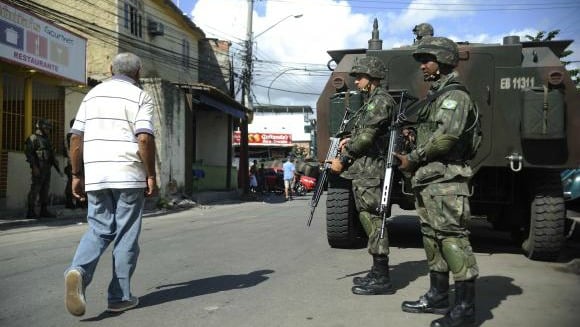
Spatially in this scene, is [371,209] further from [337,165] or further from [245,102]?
[245,102]

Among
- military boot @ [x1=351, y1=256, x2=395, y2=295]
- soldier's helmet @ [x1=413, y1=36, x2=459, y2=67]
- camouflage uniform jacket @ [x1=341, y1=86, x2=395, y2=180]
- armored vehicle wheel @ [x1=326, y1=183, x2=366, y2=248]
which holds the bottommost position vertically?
military boot @ [x1=351, y1=256, x2=395, y2=295]

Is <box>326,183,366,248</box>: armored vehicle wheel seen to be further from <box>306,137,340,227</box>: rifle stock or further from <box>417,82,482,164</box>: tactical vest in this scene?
<box>417,82,482,164</box>: tactical vest

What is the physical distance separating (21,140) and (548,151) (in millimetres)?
10443

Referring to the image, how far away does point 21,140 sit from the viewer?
39.4 feet

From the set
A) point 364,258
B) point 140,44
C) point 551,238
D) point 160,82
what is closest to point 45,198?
point 160,82

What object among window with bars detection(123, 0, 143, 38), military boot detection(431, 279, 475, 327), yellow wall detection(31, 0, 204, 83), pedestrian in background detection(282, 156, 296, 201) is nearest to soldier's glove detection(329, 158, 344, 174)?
military boot detection(431, 279, 475, 327)

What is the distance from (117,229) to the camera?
12.9ft

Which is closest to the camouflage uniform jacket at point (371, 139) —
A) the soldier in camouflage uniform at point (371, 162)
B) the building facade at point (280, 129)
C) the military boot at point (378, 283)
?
the soldier in camouflage uniform at point (371, 162)

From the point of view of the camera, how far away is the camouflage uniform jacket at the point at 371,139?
4555 mm

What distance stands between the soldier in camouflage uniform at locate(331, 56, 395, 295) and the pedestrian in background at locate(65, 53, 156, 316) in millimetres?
1574

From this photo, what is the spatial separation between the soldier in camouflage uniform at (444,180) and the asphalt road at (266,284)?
28 cm

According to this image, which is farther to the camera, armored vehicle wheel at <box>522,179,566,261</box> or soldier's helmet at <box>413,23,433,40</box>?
soldier's helmet at <box>413,23,433,40</box>

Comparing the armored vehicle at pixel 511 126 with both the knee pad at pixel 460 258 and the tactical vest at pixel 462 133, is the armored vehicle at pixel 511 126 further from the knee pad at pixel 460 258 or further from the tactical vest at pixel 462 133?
the knee pad at pixel 460 258

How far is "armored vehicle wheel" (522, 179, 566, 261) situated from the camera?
5.94 meters
